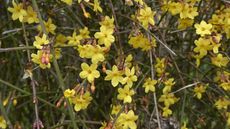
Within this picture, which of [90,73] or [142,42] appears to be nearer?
[90,73]

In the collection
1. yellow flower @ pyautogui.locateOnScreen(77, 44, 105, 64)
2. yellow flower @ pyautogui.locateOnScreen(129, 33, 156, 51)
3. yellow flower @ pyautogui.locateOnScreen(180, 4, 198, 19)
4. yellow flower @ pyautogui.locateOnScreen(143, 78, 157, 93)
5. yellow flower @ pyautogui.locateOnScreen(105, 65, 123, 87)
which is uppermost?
yellow flower @ pyautogui.locateOnScreen(180, 4, 198, 19)

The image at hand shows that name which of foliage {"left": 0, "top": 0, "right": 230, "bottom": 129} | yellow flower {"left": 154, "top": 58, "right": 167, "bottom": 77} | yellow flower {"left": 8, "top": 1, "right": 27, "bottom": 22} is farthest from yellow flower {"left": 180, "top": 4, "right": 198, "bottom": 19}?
yellow flower {"left": 8, "top": 1, "right": 27, "bottom": 22}

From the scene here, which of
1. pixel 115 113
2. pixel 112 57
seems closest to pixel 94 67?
pixel 115 113

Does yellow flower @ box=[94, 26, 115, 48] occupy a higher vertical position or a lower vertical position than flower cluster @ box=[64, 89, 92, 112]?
higher

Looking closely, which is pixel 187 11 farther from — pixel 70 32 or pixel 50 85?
pixel 50 85

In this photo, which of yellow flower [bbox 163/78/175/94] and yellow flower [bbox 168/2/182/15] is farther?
yellow flower [bbox 163/78/175/94]

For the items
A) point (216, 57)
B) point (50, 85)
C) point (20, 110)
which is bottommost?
point (20, 110)

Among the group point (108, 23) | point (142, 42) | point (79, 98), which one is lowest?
point (79, 98)

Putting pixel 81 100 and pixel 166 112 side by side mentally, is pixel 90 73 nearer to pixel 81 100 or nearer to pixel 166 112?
pixel 81 100

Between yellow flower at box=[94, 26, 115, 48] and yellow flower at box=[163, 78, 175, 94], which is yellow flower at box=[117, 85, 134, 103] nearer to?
yellow flower at box=[94, 26, 115, 48]

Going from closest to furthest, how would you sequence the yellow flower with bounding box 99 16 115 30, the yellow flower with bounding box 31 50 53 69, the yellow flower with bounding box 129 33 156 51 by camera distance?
the yellow flower with bounding box 31 50 53 69 < the yellow flower with bounding box 99 16 115 30 < the yellow flower with bounding box 129 33 156 51

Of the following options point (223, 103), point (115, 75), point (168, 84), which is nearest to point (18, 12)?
point (115, 75)
